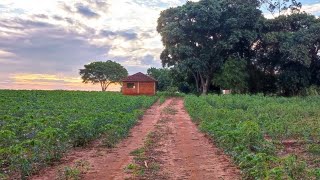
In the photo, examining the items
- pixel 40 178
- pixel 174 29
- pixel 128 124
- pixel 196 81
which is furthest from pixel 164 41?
pixel 40 178

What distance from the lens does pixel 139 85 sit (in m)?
54.2

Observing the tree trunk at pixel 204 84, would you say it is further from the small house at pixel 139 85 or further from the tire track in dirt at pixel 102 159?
the tire track in dirt at pixel 102 159

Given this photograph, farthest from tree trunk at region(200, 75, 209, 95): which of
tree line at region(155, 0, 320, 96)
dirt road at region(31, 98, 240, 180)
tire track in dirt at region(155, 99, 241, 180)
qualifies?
dirt road at region(31, 98, 240, 180)

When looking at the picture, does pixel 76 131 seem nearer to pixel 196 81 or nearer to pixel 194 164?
pixel 194 164

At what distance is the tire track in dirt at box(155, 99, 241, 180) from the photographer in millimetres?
9047

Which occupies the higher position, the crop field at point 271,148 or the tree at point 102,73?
the tree at point 102,73

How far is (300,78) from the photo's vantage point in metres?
46.9

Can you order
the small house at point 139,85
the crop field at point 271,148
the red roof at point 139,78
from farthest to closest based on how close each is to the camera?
the small house at point 139,85 < the red roof at point 139,78 < the crop field at point 271,148

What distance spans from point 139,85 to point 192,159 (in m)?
43.6

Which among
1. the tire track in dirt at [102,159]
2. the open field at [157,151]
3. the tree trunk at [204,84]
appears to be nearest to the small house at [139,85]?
the tree trunk at [204,84]

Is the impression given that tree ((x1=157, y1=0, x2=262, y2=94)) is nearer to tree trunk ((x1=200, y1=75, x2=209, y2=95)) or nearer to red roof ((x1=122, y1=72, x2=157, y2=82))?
tree trunk ((x1=200, y1=75, x2=209, y2=95))

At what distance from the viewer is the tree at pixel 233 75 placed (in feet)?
147

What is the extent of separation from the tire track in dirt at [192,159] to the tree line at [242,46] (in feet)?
102

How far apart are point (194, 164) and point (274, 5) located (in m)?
46.6
